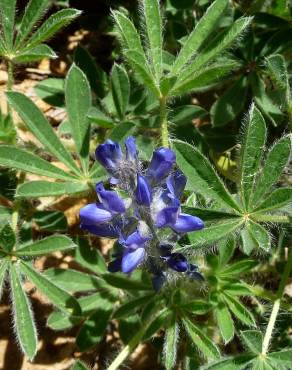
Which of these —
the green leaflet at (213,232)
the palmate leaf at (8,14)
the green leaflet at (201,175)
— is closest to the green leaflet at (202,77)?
the green leaflet at (201,175)

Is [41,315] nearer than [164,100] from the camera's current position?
No

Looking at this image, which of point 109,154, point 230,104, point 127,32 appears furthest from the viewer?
point 230,104

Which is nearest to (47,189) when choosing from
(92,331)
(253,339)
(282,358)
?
(92,331)

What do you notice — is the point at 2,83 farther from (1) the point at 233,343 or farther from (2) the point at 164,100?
(1) the point at 233,343

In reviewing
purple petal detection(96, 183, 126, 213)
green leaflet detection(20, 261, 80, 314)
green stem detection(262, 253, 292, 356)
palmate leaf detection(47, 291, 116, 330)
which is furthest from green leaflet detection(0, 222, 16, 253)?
green stem detection(262, 253, 292, 356)

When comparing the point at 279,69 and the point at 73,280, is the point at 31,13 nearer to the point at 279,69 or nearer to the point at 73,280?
the point at 279,69

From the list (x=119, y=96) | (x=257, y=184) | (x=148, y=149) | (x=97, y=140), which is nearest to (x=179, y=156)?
(x=257, y=184)
